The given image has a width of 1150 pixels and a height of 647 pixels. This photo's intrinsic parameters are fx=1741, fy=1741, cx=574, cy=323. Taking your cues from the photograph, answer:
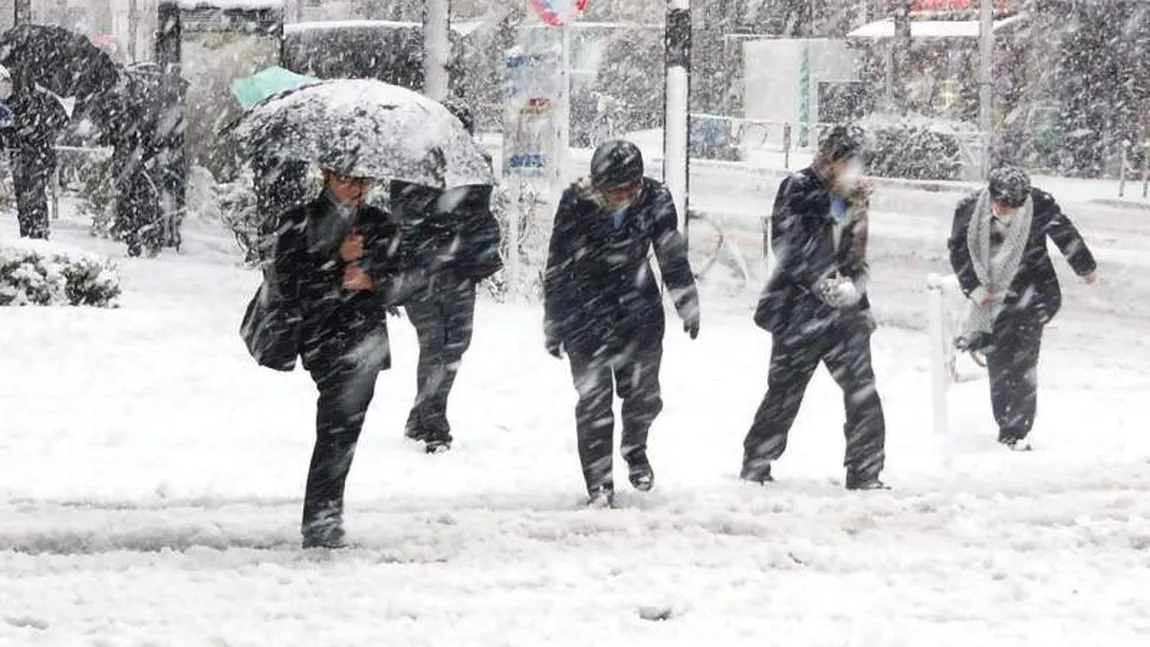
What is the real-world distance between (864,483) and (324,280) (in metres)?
3.09

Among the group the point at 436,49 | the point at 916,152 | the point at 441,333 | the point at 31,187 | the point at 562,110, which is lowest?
the point at 916,152

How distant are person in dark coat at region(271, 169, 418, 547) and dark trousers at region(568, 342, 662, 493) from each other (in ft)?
4.20

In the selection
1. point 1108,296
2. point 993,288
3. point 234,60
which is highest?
point 234,60

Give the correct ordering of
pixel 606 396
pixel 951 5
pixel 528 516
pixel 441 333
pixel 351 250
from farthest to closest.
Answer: pixel 951 5
pixel 441 333
pixel 606 396
pixel 528 516
pixel 351 250

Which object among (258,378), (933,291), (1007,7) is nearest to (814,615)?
(933,291)

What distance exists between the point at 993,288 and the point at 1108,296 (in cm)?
894

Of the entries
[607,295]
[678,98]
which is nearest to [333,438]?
[607,295]

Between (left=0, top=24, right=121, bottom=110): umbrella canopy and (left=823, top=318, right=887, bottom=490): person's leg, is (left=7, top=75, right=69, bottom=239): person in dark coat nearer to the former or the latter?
(left=0, top=24, right=121, bottom=110): umbrella canopy

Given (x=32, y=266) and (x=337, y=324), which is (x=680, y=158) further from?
(x=337, y=324)

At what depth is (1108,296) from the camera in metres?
18.0

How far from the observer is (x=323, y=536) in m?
7.00

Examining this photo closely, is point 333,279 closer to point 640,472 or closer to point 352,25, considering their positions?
point 640,472

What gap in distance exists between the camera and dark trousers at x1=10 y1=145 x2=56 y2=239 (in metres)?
18.2

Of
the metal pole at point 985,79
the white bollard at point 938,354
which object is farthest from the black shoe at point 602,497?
the metal pole at point 985,79
